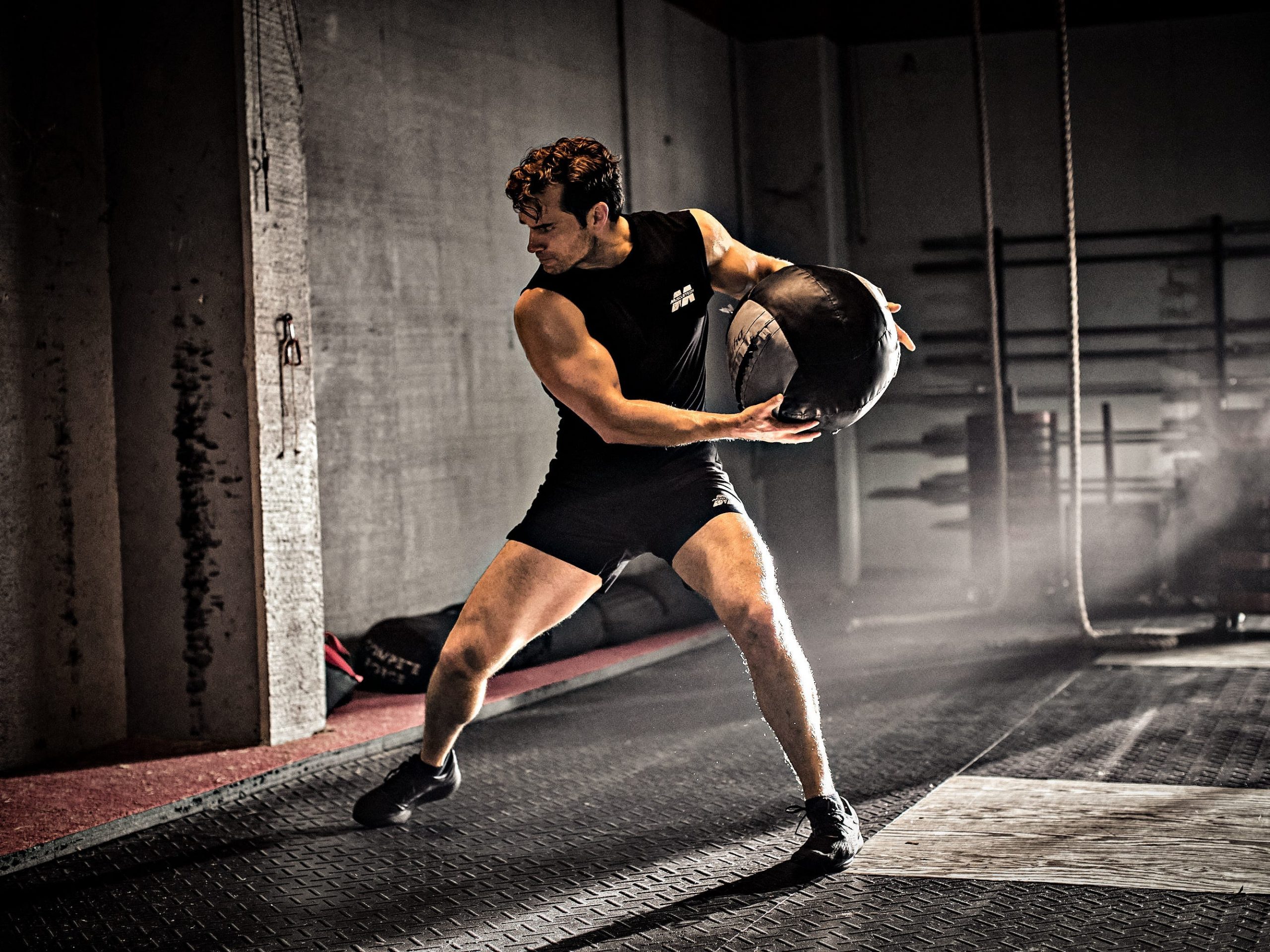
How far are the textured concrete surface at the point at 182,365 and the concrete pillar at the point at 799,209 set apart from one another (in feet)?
12.6

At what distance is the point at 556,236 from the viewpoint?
8.73ft

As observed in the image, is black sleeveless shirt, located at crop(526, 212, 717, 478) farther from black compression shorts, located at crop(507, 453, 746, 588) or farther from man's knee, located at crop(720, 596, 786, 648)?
man's knee, located at crop(720, 596, 786, 648)

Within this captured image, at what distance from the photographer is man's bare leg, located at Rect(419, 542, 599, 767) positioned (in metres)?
2.76

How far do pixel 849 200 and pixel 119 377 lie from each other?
15.7ft

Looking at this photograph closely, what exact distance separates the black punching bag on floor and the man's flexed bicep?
0.27m

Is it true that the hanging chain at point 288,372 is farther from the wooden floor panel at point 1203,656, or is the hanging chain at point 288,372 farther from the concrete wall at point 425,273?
the wooden floor panel at point 1203,656

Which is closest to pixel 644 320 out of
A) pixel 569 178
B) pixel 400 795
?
pixel 569 178

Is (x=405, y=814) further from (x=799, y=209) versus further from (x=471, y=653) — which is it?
(x=799, y=209)

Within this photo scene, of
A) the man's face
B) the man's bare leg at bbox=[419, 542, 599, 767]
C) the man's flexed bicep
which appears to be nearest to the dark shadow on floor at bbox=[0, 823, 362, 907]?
the man's bare leg at bbox=[419, 542, 599, 767]

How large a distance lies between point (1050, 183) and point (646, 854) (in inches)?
224

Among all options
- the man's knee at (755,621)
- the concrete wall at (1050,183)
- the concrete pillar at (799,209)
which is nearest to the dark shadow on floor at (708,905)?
the man's knee at (755,621)

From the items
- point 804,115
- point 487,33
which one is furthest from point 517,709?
point 804,115

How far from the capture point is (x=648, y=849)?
9.26 feet

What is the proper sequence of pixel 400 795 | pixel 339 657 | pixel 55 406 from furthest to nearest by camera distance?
pixel 339 657, pixel 55 406, pixel 400 795
